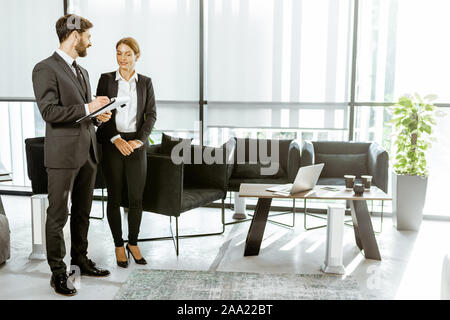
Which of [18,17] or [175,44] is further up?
[18,17]

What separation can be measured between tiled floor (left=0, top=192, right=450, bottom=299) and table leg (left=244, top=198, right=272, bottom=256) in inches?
4.0

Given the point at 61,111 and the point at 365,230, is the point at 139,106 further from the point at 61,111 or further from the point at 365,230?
the point at 365,230

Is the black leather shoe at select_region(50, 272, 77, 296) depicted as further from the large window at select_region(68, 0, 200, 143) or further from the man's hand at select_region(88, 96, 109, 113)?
the large window at select_region(68, 0, 200, 143)

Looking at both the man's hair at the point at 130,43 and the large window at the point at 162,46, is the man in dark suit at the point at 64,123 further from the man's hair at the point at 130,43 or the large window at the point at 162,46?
the large window at the point at 162,46

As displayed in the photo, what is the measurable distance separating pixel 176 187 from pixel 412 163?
2529mm

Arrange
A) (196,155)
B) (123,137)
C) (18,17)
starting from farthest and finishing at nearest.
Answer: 1. (18,17)
2. (196,155)
3. (123,137)

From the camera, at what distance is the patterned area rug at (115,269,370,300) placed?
3197mm

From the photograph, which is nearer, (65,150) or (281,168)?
(65,150)

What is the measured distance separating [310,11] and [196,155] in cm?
217

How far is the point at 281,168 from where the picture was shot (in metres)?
5.28

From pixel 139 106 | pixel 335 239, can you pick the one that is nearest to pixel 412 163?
pixel 335 239

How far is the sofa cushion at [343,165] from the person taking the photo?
5.15 m
